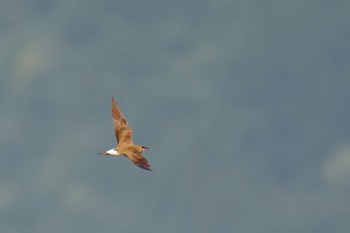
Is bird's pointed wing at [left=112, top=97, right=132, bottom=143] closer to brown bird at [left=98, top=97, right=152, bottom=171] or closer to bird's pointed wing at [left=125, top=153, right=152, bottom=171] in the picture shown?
brown bird at [left=98, top=97, right=152, bottom=171]

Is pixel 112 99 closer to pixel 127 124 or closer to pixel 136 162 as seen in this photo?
pixel 127 124

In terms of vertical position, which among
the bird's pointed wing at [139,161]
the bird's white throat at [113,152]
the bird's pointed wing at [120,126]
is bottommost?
the bird's pointed wing at [139,161]

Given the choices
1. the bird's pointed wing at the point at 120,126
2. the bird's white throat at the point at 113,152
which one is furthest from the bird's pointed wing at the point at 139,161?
the bird's pointed wing at the point at 120,126

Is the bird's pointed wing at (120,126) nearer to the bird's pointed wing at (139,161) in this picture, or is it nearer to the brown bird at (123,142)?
the brown bird at (123,142)

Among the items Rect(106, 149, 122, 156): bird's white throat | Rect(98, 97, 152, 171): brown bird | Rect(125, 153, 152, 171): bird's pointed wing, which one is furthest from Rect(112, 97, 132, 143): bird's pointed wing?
Rect(125, 153, 152, 171): bird's pointed wing

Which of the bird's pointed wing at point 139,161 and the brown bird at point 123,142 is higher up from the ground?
the brown bird at point 123,142

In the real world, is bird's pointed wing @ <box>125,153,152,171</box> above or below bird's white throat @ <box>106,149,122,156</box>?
below

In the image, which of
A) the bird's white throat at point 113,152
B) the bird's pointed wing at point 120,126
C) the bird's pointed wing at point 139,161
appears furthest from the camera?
the bird's pointed wing at point 120,126
